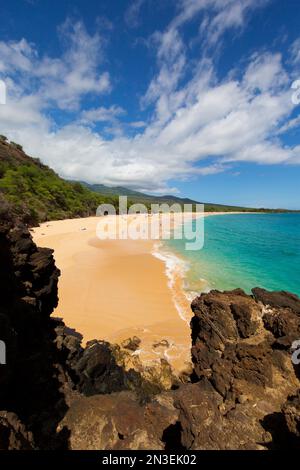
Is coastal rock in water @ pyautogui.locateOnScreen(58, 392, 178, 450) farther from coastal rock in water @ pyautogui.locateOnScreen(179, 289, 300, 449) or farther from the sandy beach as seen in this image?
the sandy beach

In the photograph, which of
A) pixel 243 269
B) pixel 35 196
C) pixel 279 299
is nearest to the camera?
pixel 279 299

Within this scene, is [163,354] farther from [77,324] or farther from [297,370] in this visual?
[297,370]

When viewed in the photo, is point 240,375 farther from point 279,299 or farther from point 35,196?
point 35,196

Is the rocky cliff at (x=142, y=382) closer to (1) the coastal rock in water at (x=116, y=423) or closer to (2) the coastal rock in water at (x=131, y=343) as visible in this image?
(1) the coastal rock in water at (x=116, y=423)

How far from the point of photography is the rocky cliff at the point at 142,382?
14.4ft

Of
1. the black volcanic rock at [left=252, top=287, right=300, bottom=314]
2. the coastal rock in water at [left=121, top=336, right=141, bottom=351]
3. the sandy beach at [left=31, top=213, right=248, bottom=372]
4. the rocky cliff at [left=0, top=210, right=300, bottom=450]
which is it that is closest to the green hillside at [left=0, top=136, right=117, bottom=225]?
the sandy beach at [left=31, top=213, right=248, bottom=372]

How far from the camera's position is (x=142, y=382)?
8.53m

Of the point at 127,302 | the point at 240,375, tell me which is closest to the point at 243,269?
the point at 127,302

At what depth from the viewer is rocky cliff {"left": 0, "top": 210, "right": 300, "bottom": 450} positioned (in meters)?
4.39

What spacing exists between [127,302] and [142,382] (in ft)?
22.6

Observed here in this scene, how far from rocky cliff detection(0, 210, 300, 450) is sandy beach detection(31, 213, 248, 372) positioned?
8.18ft

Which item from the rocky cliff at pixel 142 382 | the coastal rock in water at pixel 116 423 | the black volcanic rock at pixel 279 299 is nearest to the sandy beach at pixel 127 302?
the rocky cliff at pixel 142 382
